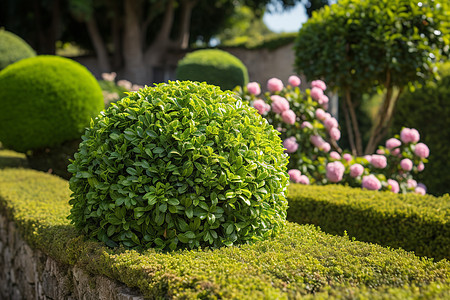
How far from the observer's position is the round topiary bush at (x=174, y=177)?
267 centimetres

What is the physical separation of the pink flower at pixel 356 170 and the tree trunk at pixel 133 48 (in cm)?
1199

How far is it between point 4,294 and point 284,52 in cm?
1214

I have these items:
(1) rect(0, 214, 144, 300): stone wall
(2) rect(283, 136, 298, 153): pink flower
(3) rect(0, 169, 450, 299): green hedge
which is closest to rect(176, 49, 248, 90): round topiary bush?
(2) rect(283, 136, 298, 153): pink flower

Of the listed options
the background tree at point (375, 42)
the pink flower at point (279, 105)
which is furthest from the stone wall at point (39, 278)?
the background tree at point (375, 42)

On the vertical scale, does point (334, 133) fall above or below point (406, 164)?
above

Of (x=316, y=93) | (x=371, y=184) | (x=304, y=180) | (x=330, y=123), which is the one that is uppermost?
(x=316, y=93)

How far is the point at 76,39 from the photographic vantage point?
20156mm

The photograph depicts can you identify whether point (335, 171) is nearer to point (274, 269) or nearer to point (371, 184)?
point (371, 184)

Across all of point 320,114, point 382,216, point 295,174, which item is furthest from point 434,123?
point 382,216

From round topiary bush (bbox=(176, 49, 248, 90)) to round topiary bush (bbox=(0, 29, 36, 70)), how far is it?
471 cm

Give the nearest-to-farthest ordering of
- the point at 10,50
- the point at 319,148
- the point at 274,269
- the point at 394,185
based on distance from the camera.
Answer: the point at 274,269 < the point at 394,185 < the point at 319,148 < the point at 10,50

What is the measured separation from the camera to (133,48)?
53.2ft

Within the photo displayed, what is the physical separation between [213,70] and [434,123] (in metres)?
4.88

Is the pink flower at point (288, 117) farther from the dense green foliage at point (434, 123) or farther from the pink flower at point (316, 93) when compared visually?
the dense green foliage at point (434, 123)
